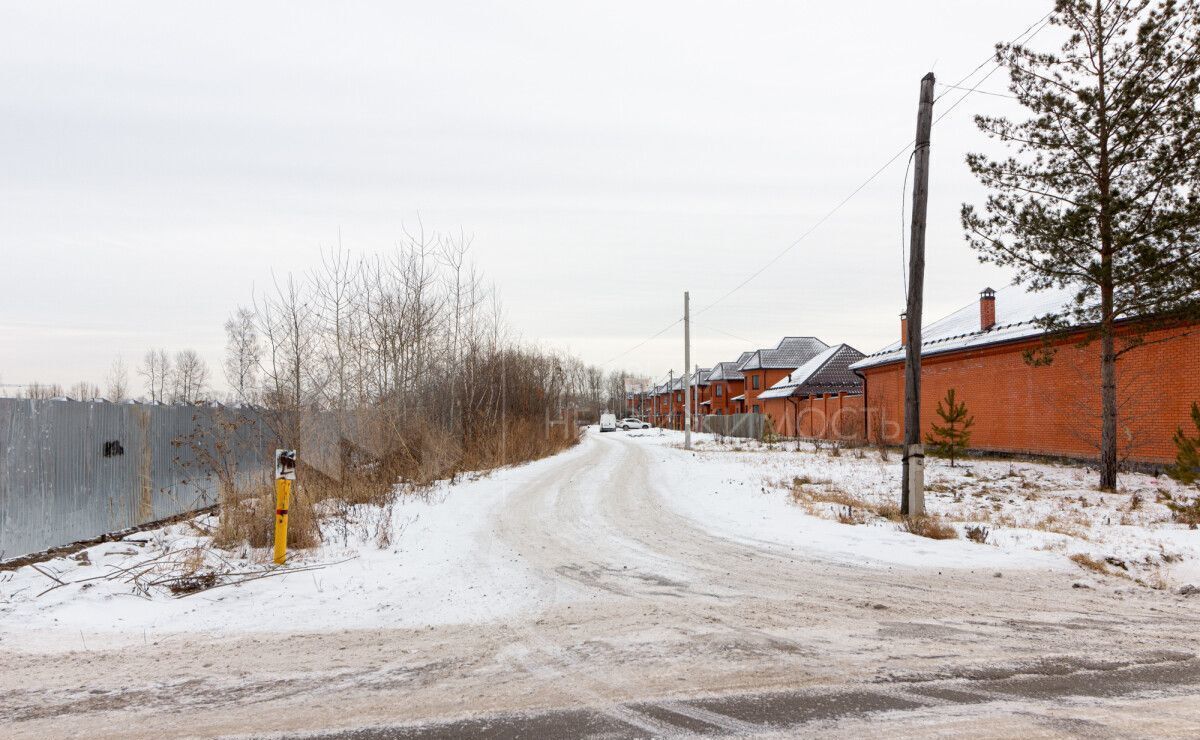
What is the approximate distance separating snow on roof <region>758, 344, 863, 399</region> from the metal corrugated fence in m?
35.5

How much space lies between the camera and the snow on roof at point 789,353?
203ft

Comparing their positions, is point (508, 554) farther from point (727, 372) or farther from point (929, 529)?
point (727, 372)

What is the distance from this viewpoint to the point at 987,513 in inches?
441

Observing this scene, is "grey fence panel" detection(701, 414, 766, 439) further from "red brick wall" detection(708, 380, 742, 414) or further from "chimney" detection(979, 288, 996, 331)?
"chimney" detection(979, 288, 996, 331)

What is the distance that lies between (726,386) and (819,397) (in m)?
39.3

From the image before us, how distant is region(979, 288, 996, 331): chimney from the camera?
81.8ft

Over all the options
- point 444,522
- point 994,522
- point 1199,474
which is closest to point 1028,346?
point 1199,474

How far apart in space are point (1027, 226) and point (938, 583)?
462 inches

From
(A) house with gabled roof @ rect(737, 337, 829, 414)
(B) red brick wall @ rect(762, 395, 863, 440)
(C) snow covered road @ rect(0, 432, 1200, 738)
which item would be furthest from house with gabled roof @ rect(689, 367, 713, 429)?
(C) snow covered road @ rect(0, 432, 1200, 738)

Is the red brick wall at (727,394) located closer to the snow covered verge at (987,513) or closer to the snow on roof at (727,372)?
the snow on roof at (727,372)

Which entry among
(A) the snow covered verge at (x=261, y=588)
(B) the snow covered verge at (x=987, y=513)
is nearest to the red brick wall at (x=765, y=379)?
(B) the snow covered verge at (x=987, y=513)

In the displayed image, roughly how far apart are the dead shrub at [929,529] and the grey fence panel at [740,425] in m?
35.9

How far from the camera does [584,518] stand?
35.4 ft

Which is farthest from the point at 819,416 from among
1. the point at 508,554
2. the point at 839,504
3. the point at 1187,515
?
the point at 508,554
